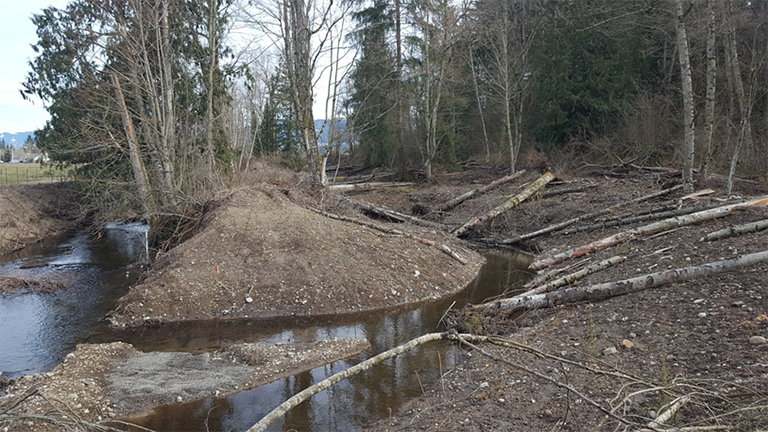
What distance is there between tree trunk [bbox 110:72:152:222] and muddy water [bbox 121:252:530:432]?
7.44 m

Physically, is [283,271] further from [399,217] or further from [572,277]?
[399,217]

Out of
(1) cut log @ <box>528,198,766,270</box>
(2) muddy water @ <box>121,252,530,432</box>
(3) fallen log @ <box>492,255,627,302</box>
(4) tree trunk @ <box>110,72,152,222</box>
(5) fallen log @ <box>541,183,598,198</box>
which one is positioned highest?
(4) tree trunk @ <box>110,72,152,222</box>

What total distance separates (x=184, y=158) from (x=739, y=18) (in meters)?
19.1

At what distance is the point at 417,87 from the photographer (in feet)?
83.1

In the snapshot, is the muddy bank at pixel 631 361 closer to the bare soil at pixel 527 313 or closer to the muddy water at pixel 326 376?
the bare soil at pixel 527 313

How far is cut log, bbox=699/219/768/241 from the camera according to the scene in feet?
28.7

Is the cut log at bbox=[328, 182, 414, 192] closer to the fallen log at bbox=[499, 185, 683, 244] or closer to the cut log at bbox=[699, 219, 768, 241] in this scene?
the fallen log at bbox=[499, 185, 683, 244]

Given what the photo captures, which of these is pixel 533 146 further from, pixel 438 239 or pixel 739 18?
pixel 438 239

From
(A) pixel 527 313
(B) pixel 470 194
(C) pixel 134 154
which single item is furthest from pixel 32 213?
(A) pixel 527 313

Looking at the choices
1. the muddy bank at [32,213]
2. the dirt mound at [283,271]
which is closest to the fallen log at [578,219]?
the dirt mound at [283,271]

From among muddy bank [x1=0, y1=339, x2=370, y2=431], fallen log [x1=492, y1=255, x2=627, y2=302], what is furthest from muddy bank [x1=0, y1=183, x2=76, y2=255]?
fallen log [x1=492, y1=255, x2=627, y2=302]

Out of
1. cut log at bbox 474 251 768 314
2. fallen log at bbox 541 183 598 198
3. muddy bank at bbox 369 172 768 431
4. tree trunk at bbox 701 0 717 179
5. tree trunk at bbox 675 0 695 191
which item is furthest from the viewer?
fallen log at bbox 541 183 598 198

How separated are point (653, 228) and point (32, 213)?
911 inches

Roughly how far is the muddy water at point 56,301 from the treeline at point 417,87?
6.68 feet
